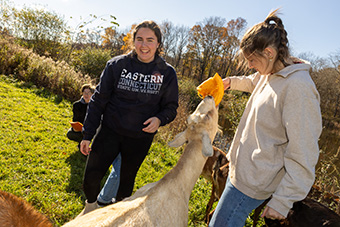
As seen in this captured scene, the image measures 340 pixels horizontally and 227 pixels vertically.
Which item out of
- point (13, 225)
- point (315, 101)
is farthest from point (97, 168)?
point (315, 101)

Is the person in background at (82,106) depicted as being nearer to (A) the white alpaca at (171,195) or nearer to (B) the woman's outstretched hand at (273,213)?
(A) the white alpaca at (171,195)

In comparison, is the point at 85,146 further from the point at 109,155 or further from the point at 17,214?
the point at 17,214

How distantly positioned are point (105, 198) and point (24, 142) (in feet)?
10.7

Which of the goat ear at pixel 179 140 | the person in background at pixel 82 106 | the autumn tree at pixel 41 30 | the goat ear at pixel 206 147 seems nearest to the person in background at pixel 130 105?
the goat ear at pixel 179 140

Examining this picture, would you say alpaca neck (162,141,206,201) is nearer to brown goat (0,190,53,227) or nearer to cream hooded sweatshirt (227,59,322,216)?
cream hooded sweatshirt (227,59,322,216)

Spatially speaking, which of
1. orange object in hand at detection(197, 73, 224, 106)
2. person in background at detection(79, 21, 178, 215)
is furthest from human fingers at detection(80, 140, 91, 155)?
orange object in hand at detection(197, 73, 224, 106)

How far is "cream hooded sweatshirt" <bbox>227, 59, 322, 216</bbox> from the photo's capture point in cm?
144

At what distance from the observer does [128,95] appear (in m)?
2.43

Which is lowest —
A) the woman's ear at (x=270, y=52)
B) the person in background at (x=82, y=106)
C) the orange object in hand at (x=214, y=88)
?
the person in background at (x=82, y=106)

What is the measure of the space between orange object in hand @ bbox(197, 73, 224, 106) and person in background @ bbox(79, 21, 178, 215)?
0.38 meters

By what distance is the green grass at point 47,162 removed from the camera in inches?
138

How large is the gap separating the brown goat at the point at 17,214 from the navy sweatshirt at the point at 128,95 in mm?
1094

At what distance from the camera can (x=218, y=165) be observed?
14.1 feet

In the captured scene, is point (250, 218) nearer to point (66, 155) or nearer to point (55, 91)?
point (66, 155)
